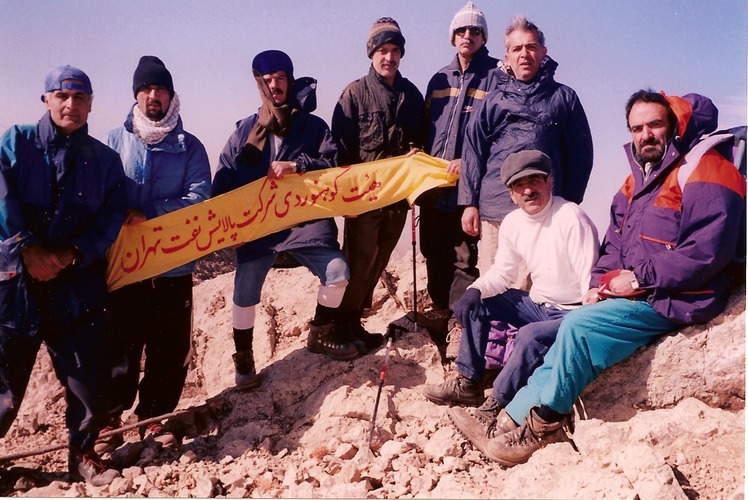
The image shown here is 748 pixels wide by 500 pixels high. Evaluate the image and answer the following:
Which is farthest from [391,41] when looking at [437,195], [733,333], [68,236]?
[733,333]

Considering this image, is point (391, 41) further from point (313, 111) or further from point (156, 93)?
point (156, 93)

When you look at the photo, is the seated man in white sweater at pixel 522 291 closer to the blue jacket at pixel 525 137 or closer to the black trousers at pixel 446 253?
the blue jacket at pixel 525 137

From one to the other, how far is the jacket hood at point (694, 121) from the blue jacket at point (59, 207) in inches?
152

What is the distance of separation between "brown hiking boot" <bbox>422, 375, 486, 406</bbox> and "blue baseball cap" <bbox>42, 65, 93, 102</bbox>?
3.37 m

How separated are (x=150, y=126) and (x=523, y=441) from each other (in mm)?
3522

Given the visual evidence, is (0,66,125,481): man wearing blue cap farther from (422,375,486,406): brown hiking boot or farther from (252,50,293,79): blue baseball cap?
(422,375,486,406): brown hiking boot

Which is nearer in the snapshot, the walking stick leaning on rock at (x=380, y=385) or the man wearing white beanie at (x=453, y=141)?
the walking stick leaning on rock at (x=380, y=385)

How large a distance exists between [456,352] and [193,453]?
221 cm

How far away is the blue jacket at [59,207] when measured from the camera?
407 centimetres

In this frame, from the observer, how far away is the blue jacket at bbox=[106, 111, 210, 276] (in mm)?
4699

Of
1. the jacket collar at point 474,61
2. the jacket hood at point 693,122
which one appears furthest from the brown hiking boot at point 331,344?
the jacket hood at point 693,122

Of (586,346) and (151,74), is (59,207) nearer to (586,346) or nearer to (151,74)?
(151,74)

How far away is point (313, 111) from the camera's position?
5.07 m


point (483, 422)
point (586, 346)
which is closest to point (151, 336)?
point (483, 422)
